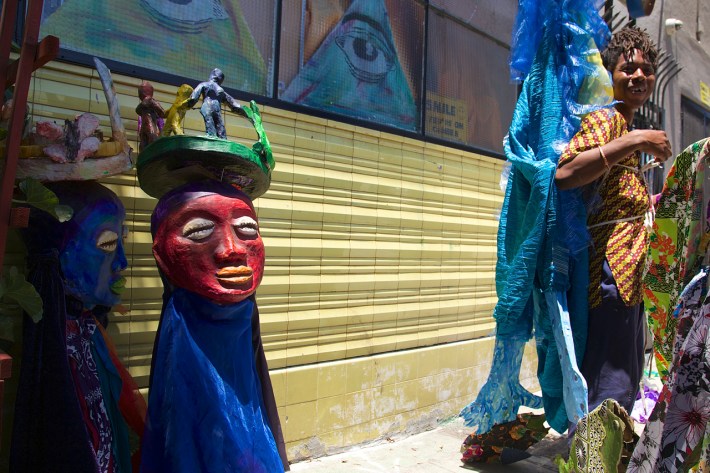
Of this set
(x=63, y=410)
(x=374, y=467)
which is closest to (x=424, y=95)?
(x=374, y=467)

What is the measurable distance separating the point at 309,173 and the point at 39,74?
4.97 ft

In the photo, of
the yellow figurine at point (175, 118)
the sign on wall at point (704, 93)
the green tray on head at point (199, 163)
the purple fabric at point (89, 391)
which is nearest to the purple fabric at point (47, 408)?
the purple fabric at point (89, 391)

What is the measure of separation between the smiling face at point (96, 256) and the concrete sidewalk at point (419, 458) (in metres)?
1.59

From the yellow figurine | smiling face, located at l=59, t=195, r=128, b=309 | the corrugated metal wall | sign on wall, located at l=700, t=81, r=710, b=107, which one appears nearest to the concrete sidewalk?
the corrugated metal wall

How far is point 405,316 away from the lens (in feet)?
13.9

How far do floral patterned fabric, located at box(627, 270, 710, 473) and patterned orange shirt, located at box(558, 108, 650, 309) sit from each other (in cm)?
87

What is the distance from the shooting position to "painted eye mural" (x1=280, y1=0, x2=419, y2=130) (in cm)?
377

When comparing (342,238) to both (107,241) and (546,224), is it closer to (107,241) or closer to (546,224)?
(546,224)

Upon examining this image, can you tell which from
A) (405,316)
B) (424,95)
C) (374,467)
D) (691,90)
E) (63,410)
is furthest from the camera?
(691,90)

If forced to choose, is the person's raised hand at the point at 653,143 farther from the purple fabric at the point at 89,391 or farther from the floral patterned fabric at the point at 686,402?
the purple fabric at the point at 89,391

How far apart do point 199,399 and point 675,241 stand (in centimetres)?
182

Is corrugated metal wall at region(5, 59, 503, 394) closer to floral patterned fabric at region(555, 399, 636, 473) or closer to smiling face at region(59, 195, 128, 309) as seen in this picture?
smiling face at region(59, 195, 128, 309)

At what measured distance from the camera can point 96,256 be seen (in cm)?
231

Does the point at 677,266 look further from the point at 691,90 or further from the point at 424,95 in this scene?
the point at 691,90
